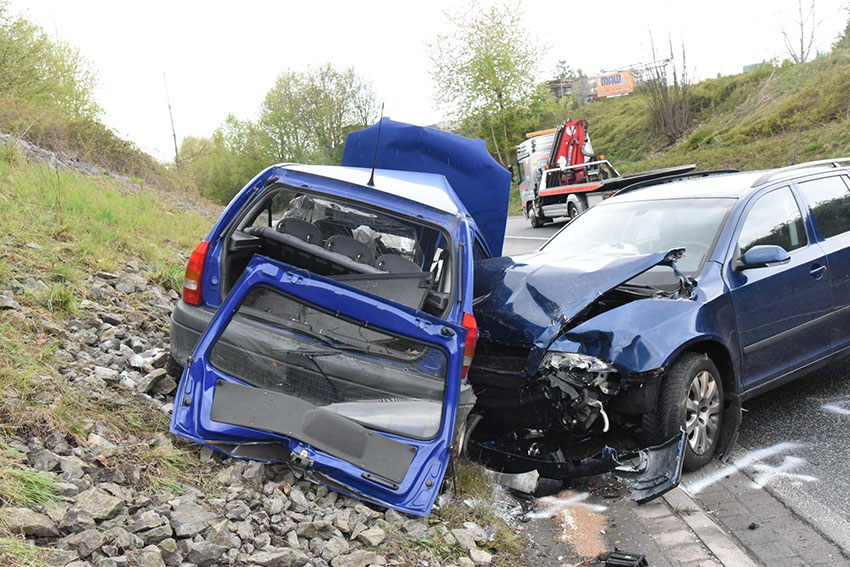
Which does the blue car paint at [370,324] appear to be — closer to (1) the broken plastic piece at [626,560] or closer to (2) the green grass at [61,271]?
(2) the green grass at [61,271]

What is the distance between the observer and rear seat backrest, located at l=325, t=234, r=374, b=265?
445 centimetres

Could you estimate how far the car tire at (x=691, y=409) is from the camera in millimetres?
4039

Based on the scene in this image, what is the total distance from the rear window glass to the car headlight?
256cm

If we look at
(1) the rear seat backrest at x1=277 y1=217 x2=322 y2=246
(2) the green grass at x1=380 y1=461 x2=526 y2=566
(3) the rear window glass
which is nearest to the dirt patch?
(2) the green grass at x1=380 y1=461 x2=526 y2=566

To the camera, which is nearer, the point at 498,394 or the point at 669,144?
the point at 498,394

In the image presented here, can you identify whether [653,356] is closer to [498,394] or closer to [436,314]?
[498,394]

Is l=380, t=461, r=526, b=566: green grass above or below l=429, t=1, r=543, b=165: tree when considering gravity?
below

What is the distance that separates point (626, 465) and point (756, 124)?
2492cm

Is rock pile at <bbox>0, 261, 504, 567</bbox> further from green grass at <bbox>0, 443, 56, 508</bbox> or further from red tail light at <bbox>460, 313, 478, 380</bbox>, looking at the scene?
red tail light at <bbox>460, 313, 478, 380</bbox>

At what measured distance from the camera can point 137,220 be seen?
9.52m

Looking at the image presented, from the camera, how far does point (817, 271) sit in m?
Answer: 5.12

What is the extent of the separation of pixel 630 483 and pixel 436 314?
1471 mm

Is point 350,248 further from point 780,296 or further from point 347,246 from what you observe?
point 780,296

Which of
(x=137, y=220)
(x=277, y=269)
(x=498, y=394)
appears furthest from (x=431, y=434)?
(x=137, y=220)
